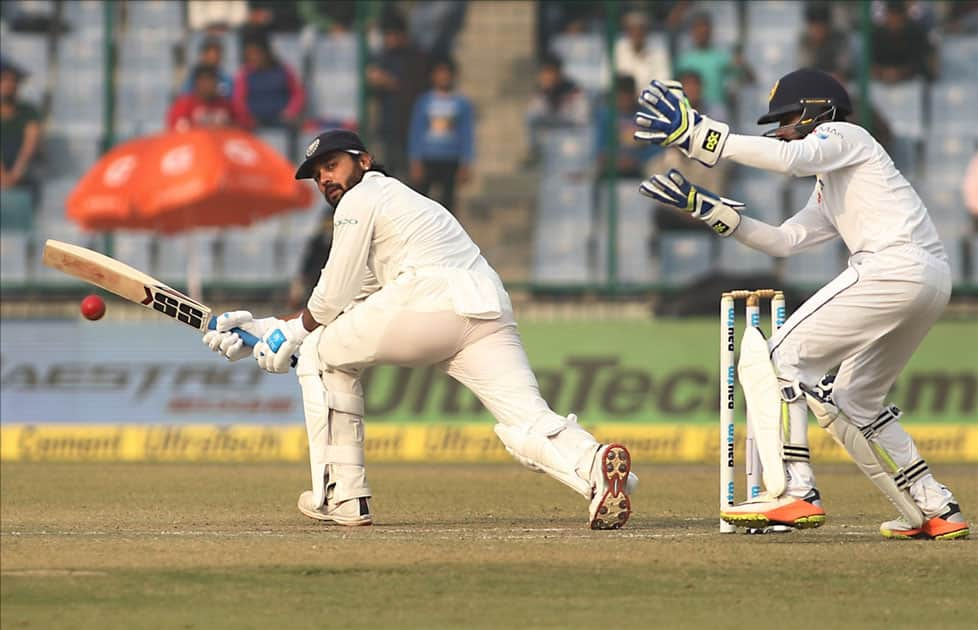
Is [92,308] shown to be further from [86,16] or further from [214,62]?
[86,16]

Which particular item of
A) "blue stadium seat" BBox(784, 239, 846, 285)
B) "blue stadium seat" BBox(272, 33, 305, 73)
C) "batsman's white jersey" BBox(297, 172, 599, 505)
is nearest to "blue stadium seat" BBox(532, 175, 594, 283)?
"blue stadium seat" BBox(784, 239, 846, 285)

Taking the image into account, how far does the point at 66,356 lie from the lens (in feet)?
48.0

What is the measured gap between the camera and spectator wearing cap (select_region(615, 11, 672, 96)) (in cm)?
1536

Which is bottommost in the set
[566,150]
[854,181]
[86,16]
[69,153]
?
[69,153]

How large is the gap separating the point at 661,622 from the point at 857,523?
3027mm

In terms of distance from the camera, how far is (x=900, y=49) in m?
15.6

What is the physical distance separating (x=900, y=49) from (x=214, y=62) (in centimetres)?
553

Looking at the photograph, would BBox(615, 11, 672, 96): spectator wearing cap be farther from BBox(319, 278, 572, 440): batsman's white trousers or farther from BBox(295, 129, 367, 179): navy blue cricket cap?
BBox(319, 278, 572, 440): batsman's white trousers

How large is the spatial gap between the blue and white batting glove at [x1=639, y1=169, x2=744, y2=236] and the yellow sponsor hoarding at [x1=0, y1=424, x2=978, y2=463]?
641cm

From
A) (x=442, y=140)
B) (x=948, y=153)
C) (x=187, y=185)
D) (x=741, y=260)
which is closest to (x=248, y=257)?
(x=187, y=185)

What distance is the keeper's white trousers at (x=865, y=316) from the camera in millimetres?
7227

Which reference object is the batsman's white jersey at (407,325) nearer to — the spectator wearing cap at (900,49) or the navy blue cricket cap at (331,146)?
the navy blue cricket cap at (331,146)

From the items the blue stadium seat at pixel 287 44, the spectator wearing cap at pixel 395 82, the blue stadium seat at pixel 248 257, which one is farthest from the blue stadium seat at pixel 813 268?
the blue stadium seat at pixel 287 44

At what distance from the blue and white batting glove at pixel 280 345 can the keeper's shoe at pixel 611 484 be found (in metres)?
1.44
